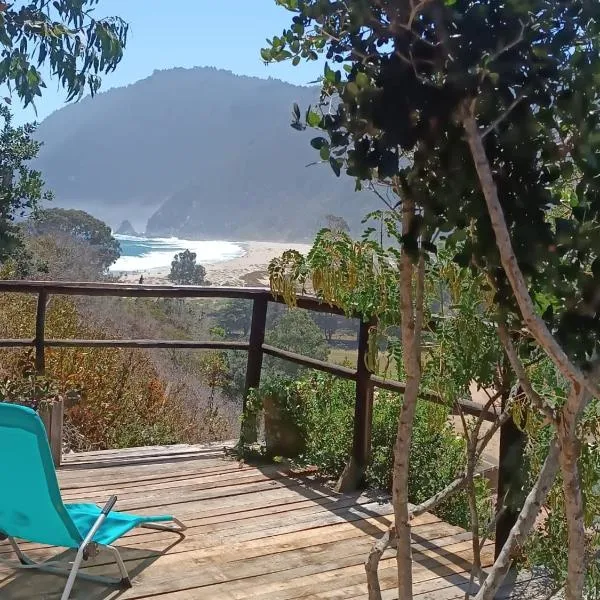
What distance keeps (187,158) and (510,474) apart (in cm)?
15269


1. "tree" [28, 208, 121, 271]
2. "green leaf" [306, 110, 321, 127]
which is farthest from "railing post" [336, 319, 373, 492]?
"tree" [28, 208, 121, 271]

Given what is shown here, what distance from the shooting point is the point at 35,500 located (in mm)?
2443

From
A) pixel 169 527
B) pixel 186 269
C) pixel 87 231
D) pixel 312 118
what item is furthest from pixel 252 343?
pixel 186 269

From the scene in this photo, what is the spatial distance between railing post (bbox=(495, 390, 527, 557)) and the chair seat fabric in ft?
4.26

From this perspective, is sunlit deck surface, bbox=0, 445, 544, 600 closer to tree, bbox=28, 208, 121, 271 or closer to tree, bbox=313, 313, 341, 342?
tree, bbox=313, 313, 341, 342

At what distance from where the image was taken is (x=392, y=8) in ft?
4.39

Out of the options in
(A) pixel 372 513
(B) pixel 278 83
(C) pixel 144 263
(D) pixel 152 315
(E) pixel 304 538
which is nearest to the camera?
(E) pixel 304 538

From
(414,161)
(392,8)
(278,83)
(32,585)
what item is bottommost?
(32,585)

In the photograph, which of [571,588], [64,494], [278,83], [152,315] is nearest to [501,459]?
[571,588]

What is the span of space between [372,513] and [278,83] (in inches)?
6230

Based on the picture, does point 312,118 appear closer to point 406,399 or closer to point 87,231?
point 406,399

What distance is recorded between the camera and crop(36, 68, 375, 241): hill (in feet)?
370

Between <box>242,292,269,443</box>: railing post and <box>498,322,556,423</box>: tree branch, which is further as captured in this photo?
<box>242,292,269,443</box>: railing post

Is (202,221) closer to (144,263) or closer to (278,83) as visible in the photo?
(278,83)
